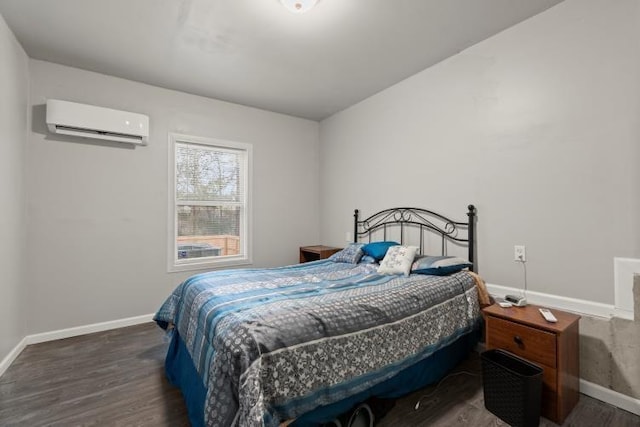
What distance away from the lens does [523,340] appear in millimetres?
1811

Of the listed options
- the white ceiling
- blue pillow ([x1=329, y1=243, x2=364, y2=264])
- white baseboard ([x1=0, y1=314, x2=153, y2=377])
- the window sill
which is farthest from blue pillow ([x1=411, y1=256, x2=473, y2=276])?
white baseboard ([x1=0, y1=314, x2=153, y2=377])

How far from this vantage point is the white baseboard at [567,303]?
6.12ft

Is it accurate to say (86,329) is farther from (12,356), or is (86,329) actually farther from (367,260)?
(367,260)

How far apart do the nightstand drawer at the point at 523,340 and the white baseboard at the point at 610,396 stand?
565 millimetres

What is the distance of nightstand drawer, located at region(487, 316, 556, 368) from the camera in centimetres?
169

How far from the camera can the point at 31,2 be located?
6.70 feet

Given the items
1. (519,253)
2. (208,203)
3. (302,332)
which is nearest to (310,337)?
(302,332)

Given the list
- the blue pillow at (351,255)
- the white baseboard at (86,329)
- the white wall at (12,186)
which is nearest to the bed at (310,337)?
the blue pillow at (351,255)

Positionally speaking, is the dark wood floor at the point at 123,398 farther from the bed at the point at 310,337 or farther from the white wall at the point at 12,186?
the white wall at the point at 12,186

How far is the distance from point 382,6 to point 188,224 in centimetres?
301

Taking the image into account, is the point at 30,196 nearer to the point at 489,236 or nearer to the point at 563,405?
the point at 489,236

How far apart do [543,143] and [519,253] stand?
83cm

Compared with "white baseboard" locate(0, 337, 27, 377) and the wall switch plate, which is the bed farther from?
"white baseboard" locate(0, 337, 27, 377)

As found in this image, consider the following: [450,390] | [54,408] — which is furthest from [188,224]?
[450,390]
